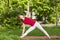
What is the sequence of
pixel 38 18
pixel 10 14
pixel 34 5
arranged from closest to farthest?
pixel 10 14, pixel 34 5, pixel 38 18

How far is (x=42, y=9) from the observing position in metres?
20.3

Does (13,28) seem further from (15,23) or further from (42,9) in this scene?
(42,9)

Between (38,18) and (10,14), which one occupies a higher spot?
(10,14)

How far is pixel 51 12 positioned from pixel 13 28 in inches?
183

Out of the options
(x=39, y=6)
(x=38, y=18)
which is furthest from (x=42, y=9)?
(x=38, y=18)

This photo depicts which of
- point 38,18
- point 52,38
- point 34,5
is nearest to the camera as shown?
point 52,38

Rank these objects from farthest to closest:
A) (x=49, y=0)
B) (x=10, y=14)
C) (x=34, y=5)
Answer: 1. (x=34, y=5)
2. (x=49, y=0)
3. (x=10, y=14)

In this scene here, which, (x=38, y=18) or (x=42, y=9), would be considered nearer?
(x=42, y=9)

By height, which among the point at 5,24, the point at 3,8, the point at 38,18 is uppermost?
the point at 3,8

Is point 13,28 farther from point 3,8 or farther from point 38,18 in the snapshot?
point 38,18

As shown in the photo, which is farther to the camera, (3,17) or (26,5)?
(26,5)

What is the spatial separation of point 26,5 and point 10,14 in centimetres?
310

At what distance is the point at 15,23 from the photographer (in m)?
16.7

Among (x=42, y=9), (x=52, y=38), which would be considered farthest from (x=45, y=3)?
(x=52, y=38)
